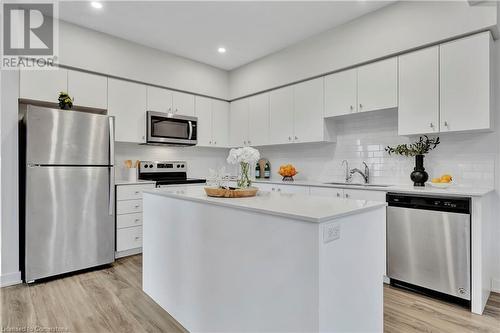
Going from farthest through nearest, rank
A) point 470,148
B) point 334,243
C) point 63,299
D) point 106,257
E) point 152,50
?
1. point 152,50
2. point 106,257
3. point 470,148
4. point 63,299
5. point 334,243

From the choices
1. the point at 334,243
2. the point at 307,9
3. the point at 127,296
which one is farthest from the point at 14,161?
the point at 307,9

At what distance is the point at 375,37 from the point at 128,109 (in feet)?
10.2

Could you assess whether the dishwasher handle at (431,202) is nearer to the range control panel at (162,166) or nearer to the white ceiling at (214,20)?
the white ceiling at (214,20)

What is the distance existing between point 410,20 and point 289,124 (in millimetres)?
1812

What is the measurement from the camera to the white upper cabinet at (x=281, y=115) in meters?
4.05

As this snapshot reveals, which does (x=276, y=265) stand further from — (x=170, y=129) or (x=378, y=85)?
(x=170, y=129)

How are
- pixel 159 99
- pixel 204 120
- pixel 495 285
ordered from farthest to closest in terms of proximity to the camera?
1. pixel 204 120
2. pixel 159 99
3. pixel 495 285

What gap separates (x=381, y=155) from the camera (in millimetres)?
3361

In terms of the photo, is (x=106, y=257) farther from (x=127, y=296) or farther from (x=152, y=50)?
(x=152, y=50)

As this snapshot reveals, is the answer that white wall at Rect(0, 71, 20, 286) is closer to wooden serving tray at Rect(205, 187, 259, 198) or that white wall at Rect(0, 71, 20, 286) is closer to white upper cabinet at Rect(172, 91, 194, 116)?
white upper cabinet at Rect(172, 91, 194, 116)

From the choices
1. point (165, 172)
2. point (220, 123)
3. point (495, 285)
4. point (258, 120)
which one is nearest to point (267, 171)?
point (258, 120)

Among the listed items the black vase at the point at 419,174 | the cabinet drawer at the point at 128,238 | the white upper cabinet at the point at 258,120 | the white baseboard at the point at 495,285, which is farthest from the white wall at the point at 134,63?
the white baseboard at the point at 495,285

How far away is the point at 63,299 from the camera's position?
2426 millimetres

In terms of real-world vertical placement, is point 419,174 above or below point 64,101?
below
